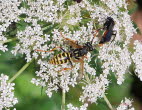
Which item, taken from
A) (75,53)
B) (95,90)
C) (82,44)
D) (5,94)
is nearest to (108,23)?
(82,44)

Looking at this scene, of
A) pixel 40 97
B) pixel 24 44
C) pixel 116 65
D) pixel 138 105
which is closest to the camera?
pixel 24 44

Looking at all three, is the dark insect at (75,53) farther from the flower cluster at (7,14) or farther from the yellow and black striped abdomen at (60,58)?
the flower cluster at (7,14)

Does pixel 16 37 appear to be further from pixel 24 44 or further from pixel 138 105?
pixel 138 105

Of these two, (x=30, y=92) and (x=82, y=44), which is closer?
(x=82, y=44)

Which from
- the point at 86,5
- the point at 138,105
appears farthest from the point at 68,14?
the point at 138,105

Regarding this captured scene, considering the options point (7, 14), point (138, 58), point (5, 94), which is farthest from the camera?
point (138, 58)

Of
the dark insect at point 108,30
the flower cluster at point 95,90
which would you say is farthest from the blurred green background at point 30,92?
the dark insect at point 108,30

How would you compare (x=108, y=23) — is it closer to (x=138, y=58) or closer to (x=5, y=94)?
(x=138, y=58)
